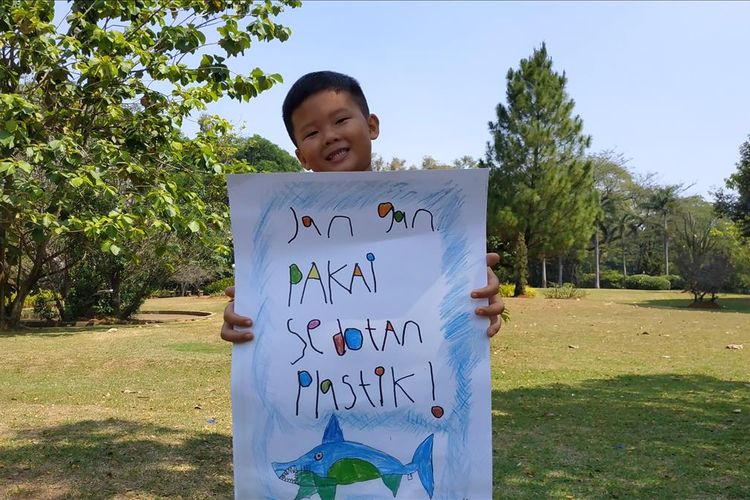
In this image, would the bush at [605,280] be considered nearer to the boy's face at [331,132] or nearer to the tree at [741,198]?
the tree at [741,198]

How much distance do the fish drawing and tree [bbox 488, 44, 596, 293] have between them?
2744 cm

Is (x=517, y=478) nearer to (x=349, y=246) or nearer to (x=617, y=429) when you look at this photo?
(x=617, y=429)

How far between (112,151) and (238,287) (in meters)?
3.81

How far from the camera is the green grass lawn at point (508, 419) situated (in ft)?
13.5

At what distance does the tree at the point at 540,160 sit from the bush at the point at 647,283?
17.8 meters

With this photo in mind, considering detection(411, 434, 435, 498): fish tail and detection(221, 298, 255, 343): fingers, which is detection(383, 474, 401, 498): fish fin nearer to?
detection(411, 434, 435, 498): fish tail

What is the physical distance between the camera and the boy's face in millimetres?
1832

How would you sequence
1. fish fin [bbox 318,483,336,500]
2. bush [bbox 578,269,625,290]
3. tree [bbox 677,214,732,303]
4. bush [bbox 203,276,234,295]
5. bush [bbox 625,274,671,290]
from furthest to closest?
bush [bbox 578,269,625,290] → bush [bbox 625,274,671,290] → bush [bbox 203,276,234,295] → tree [bbox 677,214,732,303] → fish fin [bbox 318,483,336,500]

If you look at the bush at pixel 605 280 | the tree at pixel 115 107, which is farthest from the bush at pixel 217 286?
the bush at pixel 605 280

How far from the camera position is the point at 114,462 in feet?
14.5

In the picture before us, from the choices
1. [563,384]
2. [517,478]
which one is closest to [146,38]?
[517,478]

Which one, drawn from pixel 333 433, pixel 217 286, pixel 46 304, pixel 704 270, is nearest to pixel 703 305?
pixel 704 270

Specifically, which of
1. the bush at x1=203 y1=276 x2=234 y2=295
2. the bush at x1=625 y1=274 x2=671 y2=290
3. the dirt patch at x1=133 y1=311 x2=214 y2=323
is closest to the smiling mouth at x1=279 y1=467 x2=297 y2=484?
the dirt patch at x1=133 y1=311 x2=214 y2=323

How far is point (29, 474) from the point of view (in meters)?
4.15
